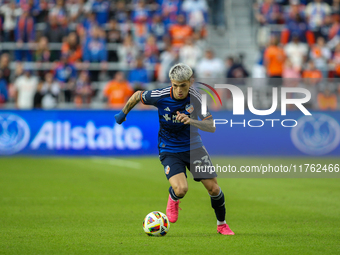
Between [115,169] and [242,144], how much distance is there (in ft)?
15.3

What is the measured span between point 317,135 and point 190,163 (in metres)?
11.3

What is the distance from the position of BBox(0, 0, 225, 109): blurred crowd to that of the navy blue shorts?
11601mm

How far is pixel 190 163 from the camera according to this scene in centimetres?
698

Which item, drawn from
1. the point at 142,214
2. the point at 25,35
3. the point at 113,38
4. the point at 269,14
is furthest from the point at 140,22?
the point at 142,214

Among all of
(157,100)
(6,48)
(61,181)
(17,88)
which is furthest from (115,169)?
(6,48)

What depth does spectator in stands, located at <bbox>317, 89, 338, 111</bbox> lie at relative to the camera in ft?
57.2

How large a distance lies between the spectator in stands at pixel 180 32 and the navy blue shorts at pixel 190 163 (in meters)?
14.2

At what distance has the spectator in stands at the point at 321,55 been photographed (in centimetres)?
1992

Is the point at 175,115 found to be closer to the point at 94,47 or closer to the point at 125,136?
A: the point at 125,136

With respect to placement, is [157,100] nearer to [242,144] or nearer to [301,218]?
[301,218]

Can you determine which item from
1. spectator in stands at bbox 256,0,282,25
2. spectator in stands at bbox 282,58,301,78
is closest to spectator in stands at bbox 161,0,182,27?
spectator in stands at bbox 256,0,282,25

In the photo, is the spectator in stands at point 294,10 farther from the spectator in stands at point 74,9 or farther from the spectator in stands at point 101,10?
the spectator in stands at point 74,9

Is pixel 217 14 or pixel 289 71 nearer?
pixel 289 71

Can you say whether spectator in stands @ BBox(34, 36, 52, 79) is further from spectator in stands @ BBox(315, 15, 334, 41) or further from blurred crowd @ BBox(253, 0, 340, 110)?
spectator in stands @ BBox(315, 15, 334, 41)
